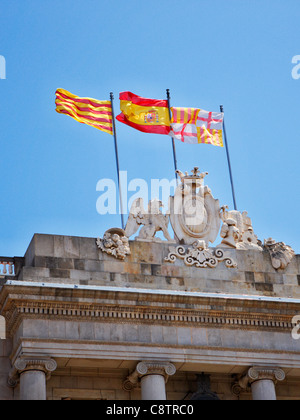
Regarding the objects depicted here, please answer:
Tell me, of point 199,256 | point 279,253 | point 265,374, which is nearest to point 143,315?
point 199,256

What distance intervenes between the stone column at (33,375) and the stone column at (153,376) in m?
3.06

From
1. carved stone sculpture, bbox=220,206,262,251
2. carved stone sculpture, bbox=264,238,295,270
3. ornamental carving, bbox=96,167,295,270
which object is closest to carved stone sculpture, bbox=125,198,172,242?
ornamental carving, bbox=96,167,295,270

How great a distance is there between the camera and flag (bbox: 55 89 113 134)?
Result: 165 ft

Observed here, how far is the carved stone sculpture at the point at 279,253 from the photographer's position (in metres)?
48.2

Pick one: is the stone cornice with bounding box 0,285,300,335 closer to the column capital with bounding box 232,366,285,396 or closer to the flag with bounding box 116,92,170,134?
the column capital with bounding box 232,366,285,396

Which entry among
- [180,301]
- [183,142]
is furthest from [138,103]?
[180,301]

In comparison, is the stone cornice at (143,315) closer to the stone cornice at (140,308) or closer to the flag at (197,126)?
the stone cornice at (140,308)

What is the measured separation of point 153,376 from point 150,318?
2.09 m

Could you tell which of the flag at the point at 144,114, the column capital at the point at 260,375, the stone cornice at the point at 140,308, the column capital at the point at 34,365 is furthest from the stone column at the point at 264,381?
the flag at the point at 144,114

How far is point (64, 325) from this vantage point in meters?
44.3

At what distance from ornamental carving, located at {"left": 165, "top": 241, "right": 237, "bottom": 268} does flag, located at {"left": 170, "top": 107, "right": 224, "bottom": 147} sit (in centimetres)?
550

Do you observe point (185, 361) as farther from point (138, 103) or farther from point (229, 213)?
point (138, 103)

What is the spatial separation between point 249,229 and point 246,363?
5654mm

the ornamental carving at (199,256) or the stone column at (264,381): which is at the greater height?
the ornamental carving at (199,256)
